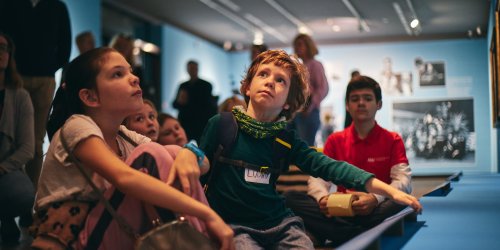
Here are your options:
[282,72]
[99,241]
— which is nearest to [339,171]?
[282,72]

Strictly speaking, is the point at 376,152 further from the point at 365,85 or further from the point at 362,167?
the point at 365,85

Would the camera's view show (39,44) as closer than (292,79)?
No

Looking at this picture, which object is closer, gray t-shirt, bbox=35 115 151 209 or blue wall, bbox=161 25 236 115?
gray t-shirt, bbox=35 115 151 209

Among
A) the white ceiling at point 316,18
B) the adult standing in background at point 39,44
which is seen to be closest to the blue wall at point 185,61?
the white ceiling at point 316,18

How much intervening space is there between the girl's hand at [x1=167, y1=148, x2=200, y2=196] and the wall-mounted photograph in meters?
15.3

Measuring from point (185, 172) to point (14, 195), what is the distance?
2.34 meters

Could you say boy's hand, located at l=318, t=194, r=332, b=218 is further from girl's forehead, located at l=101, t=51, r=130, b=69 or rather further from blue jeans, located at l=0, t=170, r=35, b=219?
blue jeans, located at l=0, t=170, r=35, b=219

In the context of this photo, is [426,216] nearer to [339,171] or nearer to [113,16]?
[339,171]

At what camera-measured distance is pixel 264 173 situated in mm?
2633

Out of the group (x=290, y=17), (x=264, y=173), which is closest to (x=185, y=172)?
(x=264, y=173)

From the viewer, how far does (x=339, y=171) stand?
103 inches

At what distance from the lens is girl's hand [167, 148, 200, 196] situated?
80.4 inches

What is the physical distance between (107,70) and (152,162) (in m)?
0.44

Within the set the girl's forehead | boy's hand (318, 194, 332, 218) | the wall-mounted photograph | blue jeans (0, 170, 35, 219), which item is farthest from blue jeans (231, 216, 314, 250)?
the wall-mounted photograph
